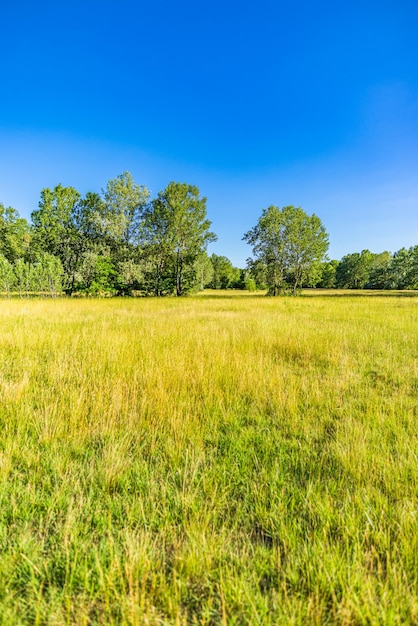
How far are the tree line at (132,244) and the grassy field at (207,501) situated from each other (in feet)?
88.8

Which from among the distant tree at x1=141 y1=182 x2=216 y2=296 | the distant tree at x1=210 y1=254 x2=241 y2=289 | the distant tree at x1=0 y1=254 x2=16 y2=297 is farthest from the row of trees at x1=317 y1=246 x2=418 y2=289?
the distant tree at x1=0 y1=254 x2=16 y2=297

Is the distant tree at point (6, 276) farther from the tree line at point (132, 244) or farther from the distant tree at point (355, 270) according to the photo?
the distant tree at point (355, 270)

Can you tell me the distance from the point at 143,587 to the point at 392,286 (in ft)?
262

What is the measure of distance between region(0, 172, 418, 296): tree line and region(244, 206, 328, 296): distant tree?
0.44 feet

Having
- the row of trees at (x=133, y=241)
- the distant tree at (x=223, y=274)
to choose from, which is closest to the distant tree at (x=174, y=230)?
the row of trees at (x=133, y=241)

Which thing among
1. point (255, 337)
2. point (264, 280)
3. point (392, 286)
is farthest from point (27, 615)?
point (392, 286)

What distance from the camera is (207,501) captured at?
1.68 meters

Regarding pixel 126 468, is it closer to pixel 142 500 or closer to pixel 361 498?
pixel 142 500

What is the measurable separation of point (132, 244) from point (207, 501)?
31064 mm

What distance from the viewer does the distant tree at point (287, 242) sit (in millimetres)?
32312

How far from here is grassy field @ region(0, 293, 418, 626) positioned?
3.69 feet

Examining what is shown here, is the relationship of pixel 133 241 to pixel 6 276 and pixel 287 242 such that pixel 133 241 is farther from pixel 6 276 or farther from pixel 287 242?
pixel 287 242

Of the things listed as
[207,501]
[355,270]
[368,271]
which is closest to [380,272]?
[368,271]

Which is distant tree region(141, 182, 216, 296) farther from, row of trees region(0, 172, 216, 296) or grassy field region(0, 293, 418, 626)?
grassy field region(0, 293, 418, 626)
